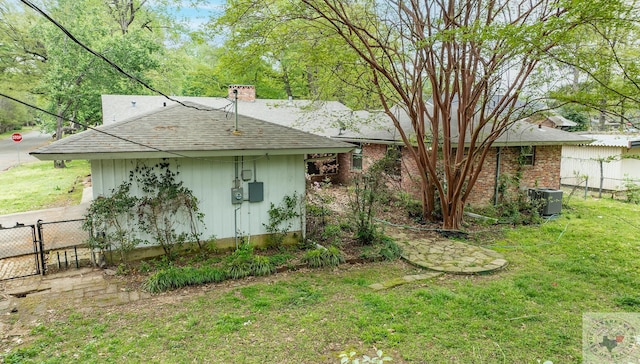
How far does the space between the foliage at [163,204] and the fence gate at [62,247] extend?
41.7 inches

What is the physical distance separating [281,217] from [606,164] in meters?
16.9

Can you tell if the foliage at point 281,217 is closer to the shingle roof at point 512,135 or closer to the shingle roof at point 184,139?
the shingle roof at point 184,139

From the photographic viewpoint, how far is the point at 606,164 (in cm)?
1703

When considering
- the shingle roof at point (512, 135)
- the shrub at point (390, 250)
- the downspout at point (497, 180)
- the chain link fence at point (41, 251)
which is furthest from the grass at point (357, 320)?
the shingle roof at point (512, 135)

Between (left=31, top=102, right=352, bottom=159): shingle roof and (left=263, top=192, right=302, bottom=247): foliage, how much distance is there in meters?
1.11

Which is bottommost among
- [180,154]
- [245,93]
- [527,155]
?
[527,155]

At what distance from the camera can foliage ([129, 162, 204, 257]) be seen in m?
6.64

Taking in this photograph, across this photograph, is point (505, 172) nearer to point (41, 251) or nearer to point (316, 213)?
point (316, 213)

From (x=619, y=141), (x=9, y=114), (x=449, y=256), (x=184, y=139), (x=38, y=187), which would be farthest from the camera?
(x=9, y=114)

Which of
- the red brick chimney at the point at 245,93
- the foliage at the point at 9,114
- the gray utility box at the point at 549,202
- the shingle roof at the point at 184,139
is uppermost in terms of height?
the foliage at the point at 9,114

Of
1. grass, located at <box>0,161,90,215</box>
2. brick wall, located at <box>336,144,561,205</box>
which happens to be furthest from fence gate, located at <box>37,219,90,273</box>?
brick wall, located at <box>336,144,561,205</box>

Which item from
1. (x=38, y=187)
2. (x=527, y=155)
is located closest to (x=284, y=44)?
(x=527, y=155)

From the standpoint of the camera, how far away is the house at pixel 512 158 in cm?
1191

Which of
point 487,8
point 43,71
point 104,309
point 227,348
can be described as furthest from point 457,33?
point 43,71
